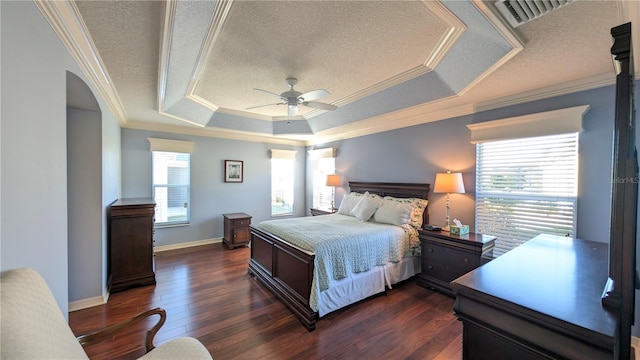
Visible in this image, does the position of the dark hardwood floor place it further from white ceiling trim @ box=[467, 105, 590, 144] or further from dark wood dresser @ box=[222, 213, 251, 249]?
white ceiling trim @ box=[467, 105, 590, 144]

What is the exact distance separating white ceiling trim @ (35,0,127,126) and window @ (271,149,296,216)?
3627 mm

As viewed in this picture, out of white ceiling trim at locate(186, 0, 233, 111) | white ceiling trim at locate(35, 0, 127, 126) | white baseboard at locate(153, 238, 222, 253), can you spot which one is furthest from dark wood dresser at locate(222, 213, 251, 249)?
white ceiling trim at locate(35, 0, 127, 126)

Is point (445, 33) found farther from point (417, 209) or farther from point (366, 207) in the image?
point (366, 207)

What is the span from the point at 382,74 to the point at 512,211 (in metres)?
2.29

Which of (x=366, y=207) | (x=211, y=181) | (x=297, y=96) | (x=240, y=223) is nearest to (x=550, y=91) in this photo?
(x=366, y=207)

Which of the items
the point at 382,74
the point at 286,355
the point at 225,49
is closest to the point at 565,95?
the point at 382,74

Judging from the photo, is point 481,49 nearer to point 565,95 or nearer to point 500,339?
point 565,95

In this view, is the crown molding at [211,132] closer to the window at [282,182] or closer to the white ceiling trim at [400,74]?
the window at [282,182]

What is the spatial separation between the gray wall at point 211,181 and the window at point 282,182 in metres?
0.14

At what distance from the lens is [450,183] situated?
124 inches

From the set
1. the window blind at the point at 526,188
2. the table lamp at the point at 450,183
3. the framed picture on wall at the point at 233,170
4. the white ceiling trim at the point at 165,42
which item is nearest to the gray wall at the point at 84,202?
the white ceiling trim at the point at 165,42

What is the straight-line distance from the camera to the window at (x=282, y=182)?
6.04 metres

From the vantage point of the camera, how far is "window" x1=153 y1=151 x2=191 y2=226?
181 inches

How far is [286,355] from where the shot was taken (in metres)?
2.00
